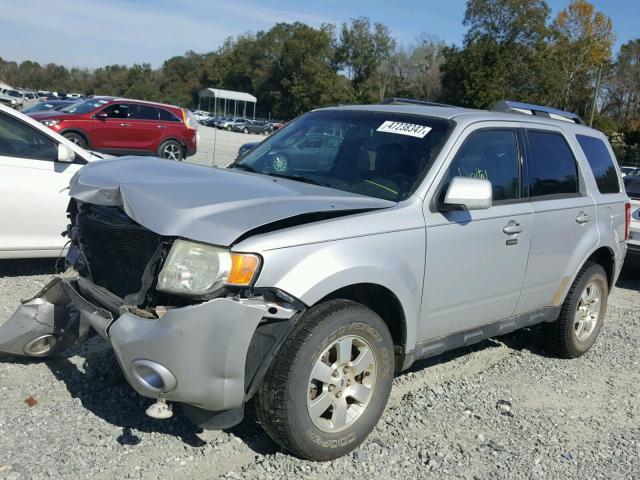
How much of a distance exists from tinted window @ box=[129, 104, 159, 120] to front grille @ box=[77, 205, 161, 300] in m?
14.4

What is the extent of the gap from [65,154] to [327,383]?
3825 millimetres

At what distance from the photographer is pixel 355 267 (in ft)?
10.5

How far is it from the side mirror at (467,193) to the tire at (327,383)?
0.83 meters

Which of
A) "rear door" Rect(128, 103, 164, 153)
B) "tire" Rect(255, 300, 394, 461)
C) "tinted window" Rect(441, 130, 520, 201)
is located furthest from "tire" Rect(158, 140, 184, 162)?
"tire" Rect(255, 300, 394, 461)

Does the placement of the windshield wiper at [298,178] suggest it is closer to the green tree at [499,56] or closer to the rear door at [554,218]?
the rear door at [554,218]

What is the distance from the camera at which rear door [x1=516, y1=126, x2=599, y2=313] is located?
4.57m

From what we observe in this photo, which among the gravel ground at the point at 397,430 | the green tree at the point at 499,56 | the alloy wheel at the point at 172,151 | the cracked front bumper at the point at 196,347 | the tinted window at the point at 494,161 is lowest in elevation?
the gravel ground at the point at 397,430

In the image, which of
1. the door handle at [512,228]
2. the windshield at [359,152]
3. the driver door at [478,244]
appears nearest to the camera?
the driver door at [478,244]

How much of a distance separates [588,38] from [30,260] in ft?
244

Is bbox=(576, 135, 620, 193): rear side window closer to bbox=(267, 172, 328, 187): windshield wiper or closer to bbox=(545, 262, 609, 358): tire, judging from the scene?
bbox=(545, 262, 609, 358): tire

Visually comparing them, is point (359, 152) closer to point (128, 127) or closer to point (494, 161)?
point (494, 161)

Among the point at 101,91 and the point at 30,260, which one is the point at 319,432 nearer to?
the point at 30,260

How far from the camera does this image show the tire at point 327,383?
3041mm

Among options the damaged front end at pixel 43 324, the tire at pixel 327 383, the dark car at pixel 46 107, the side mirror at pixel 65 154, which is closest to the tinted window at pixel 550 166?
the tire at pixel 327 383
